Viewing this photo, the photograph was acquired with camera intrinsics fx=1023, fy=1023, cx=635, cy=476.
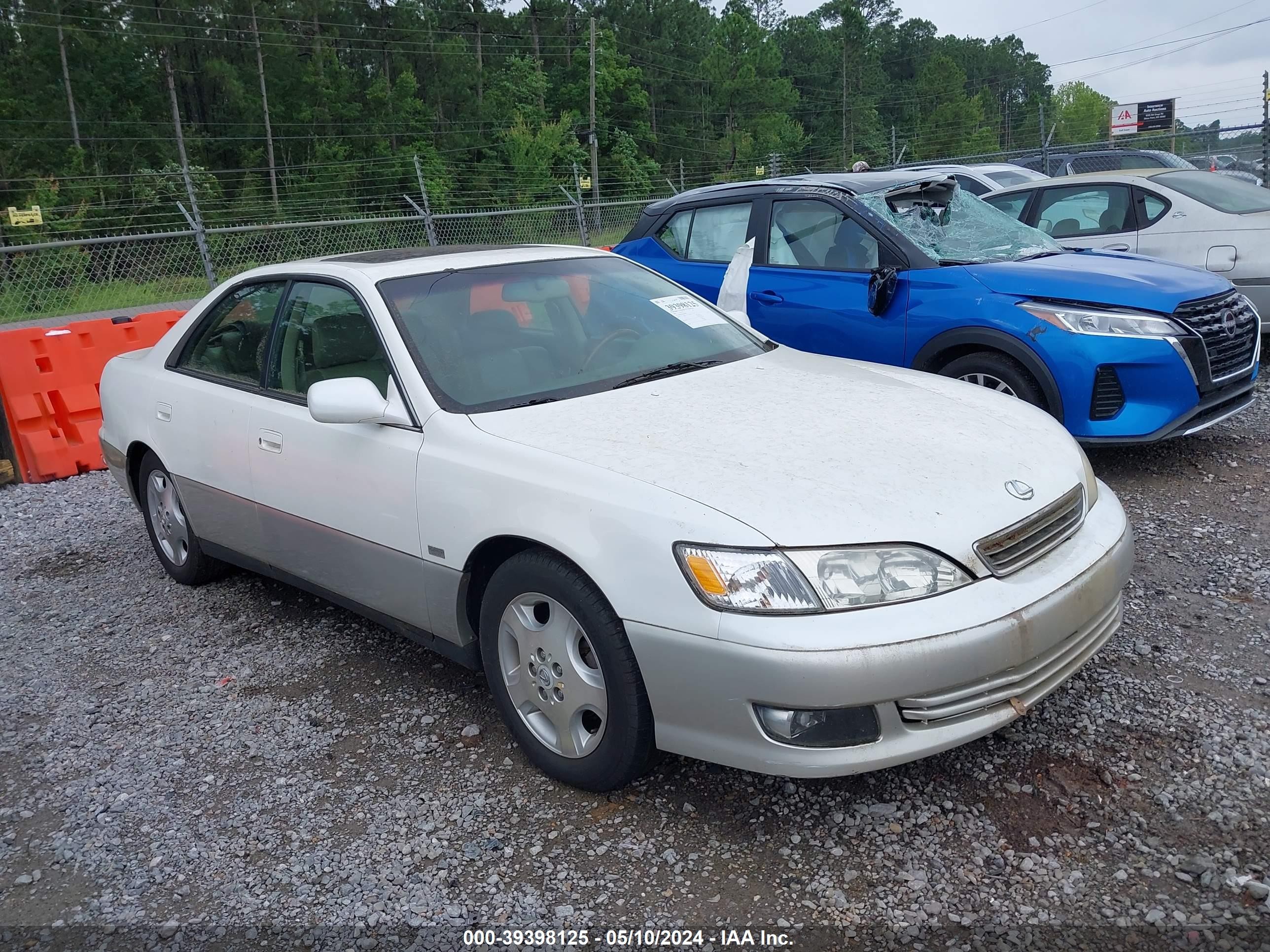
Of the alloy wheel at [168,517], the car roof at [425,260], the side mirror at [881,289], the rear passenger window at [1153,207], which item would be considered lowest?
the alloy wheel at [168,517]

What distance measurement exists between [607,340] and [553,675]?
136 centimetres

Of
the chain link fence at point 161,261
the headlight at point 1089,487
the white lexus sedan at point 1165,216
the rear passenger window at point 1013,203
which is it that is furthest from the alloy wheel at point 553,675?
the chain link fence at point 161,261

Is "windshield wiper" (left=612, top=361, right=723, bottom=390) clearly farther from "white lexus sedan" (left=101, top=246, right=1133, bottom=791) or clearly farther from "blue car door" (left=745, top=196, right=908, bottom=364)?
"blue car door" (left=745, top=196, right=908, bottom=364)

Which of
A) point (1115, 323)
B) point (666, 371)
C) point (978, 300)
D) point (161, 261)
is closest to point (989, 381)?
point (978, 300)

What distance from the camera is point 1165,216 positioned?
310 inches

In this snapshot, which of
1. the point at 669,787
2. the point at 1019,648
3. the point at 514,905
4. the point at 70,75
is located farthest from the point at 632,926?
the point at 70,75

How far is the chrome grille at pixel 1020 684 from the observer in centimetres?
250

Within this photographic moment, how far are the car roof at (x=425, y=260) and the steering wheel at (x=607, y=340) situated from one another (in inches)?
19.8

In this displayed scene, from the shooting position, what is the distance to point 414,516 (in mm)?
3209

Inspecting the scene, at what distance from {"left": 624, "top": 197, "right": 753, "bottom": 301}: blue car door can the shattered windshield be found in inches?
Result: 33.4

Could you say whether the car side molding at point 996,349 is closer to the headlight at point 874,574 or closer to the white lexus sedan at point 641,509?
the white lexus sedan at point 641,509

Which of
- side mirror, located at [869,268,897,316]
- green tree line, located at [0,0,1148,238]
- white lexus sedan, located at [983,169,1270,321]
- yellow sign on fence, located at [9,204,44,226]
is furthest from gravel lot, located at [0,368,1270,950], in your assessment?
green tree line, located at [0,0,1148,238]

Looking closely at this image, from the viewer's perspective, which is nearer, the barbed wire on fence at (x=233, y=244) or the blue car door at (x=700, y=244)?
the blue car door at (x=700, y=244)

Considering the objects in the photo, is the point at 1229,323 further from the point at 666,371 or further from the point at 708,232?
the point at 666,371
